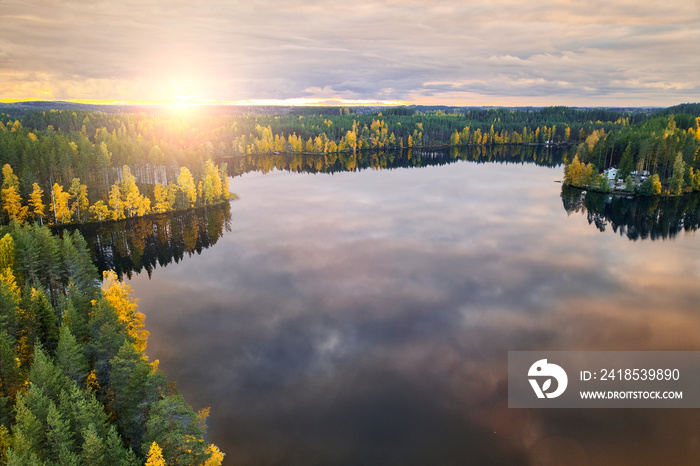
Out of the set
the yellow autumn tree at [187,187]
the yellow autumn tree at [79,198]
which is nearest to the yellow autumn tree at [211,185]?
the yellow autumn tree at [187,187]

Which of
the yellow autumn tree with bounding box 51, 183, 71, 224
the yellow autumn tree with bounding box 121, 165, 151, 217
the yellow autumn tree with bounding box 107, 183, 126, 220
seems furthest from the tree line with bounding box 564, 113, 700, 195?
the yellow autumn tree with bounding box 51, 183, 71, 224

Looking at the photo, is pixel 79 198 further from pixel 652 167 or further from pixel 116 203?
pixel 652 167

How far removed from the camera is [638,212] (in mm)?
111000

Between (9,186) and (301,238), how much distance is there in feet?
198

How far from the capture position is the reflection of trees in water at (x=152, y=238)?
248ft

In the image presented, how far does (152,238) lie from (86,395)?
6237 cm

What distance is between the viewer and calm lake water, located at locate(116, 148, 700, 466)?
35531mm

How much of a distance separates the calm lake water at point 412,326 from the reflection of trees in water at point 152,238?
8.59 ft

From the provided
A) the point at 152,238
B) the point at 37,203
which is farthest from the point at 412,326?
the point at 37,203

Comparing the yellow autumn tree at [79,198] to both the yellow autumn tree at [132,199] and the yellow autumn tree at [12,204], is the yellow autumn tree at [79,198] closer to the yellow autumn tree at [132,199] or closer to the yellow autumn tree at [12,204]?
the yellow autumn tree at [132,199]

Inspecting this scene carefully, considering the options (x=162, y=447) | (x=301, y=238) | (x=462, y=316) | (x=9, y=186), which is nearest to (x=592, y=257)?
(x=462, y=316)

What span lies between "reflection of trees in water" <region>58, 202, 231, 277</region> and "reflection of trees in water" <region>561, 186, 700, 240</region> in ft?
288

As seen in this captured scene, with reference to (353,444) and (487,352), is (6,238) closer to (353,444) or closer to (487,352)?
(353,444)

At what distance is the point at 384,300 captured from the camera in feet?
195
